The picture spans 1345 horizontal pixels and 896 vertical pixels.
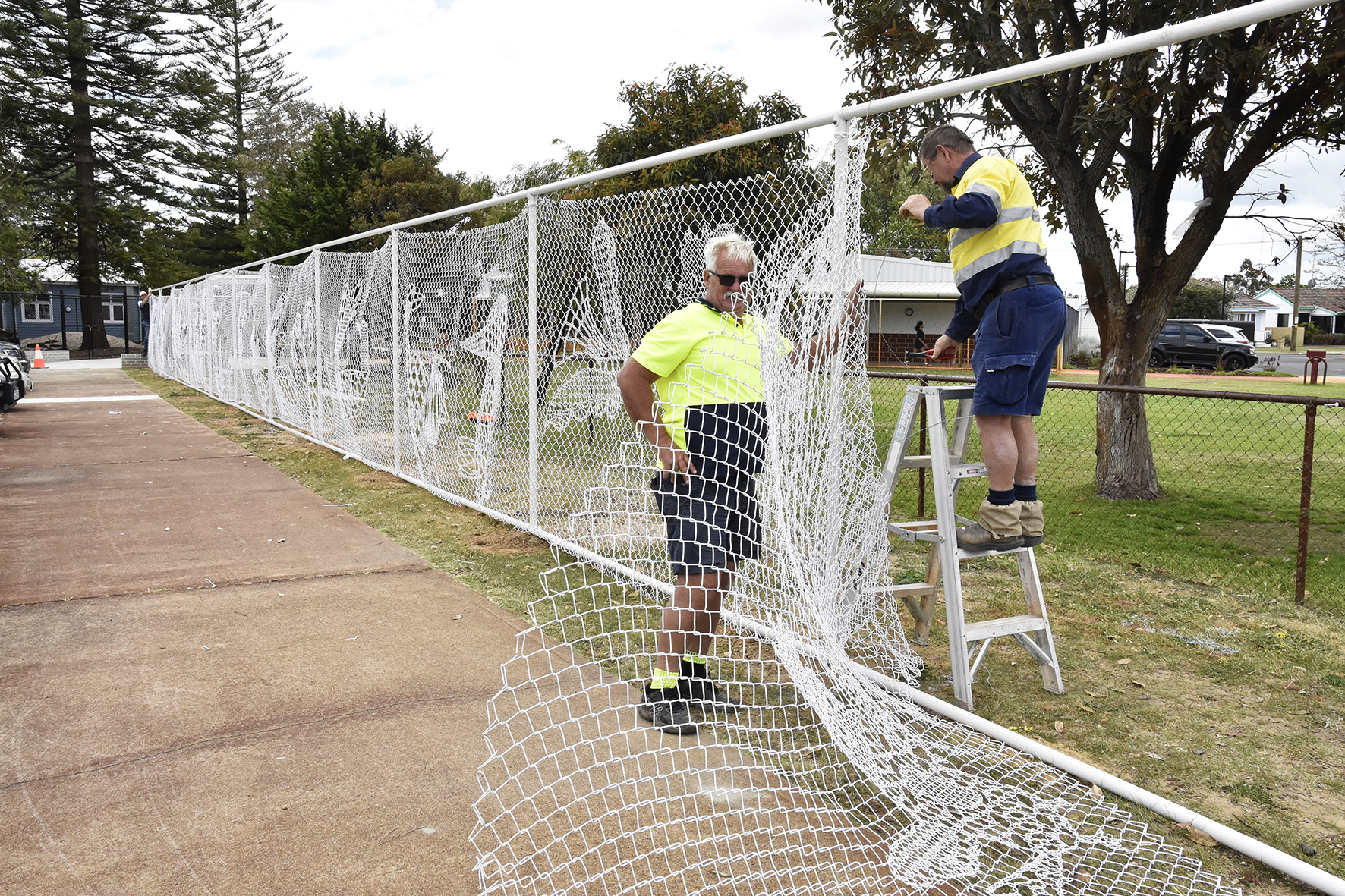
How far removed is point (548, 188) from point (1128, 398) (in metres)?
5.56

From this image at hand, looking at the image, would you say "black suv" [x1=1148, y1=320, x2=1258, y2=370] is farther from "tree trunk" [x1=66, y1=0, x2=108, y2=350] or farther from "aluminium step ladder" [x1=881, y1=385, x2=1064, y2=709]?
"tree trunk" [x1=66, y1=0, x2=108, y2=350]

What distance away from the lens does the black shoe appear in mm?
3402

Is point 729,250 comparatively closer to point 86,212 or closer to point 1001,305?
point 1001,305

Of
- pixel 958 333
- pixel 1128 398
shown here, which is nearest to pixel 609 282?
pixel 958 333

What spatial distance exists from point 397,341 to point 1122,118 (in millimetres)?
6124

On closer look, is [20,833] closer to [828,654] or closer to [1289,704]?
[828,654]

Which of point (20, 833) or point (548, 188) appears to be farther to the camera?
point (548, 188)

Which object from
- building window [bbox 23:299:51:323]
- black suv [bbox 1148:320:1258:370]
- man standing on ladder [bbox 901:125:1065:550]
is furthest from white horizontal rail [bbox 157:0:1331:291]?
building window [bbox 23:299:51:323]

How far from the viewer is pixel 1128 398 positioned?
8.26 meters

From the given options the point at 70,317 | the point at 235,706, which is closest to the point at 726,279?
the point at 235,706

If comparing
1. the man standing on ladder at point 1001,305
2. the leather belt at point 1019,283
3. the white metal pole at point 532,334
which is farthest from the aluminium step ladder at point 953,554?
the white metal pole at point 532,334

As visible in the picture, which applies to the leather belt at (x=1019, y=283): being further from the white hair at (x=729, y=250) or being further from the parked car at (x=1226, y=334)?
the parked car at (x=1226, y=334)

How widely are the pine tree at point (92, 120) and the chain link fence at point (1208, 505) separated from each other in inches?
1535

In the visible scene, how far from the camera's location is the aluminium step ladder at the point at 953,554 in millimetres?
3629
